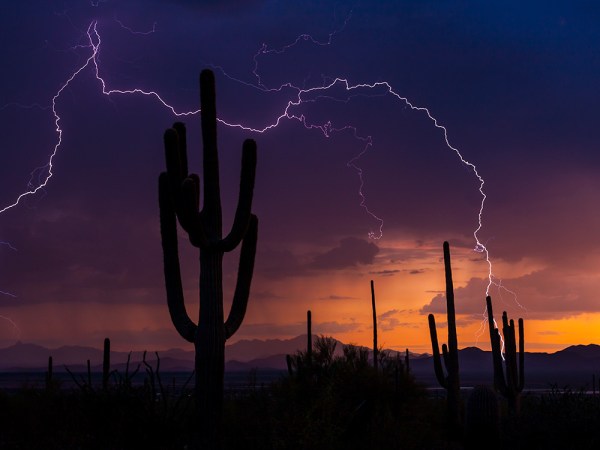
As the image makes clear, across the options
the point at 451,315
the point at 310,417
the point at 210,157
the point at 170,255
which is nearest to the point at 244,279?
the point at 170,255

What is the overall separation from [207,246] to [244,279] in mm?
1572

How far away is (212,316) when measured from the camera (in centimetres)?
1556

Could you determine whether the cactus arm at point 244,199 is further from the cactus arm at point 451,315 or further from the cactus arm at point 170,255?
the cactus arm at point 451,315

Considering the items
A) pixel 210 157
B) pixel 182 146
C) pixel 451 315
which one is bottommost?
pixel 451 315

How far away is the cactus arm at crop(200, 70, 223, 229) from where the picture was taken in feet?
53.5

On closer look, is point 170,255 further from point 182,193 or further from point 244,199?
point 244,199

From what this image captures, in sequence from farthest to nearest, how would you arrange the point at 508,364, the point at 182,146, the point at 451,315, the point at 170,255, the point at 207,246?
1. the point at 508,364
2. the point at 451,315
3. the point at 182,146
4. the point at 170,255
5. the point at 207,246

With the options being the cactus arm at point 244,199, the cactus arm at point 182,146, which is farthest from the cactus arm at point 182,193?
the cactus arm at point 182,146

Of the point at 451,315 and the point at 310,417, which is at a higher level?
the point at 451,315

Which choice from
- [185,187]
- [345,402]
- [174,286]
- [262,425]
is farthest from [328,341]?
[185,187]

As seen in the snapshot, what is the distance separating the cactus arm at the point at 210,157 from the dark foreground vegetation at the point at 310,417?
9.92 feet

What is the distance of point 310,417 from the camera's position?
17.2 m

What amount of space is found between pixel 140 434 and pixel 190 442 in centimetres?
258

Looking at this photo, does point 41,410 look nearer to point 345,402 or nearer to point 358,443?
point 345,402
